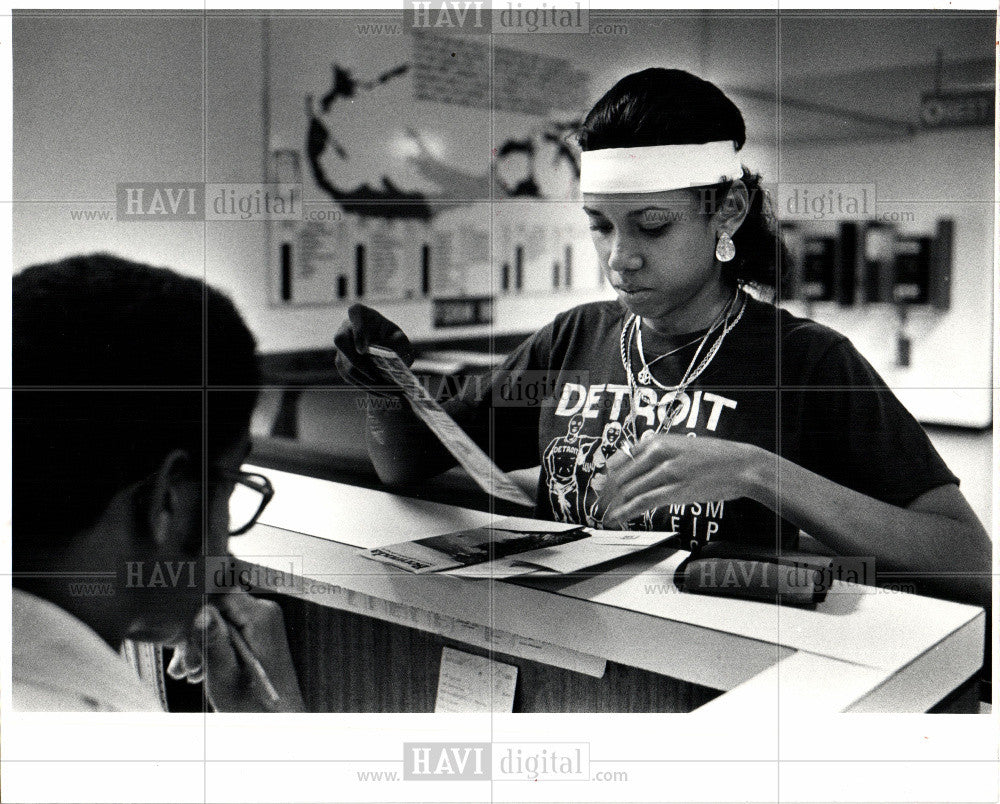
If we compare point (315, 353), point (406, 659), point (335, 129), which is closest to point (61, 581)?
point (406, 659)

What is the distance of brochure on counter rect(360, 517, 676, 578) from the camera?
1306 millimetres

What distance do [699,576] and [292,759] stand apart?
0.71 meters

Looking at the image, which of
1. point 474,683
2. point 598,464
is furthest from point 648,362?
point 474,683

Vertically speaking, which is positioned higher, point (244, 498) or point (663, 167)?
point (663, 167)

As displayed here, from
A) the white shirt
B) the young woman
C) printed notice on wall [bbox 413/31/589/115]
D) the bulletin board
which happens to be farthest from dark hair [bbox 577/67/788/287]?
the white shirt

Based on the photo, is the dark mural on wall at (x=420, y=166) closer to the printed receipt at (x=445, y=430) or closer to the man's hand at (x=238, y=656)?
the printed receipt at (x=445, y=430)

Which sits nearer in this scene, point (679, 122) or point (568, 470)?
point (679, 122)

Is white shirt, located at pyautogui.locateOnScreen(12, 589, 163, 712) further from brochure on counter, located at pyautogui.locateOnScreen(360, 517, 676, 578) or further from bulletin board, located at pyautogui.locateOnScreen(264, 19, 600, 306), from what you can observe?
bulletin board, located at pyautogui.locateOnScreen(264, 19, 600, 306)

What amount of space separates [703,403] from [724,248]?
0.83ft

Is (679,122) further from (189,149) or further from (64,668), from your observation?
(64,668)

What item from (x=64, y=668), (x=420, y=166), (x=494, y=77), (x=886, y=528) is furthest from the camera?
(x=420, y=166)

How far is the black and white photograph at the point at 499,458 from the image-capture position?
131 centimetres

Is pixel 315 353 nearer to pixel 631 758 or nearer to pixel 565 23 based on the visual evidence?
pixel 565 23

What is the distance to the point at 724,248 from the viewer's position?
1.55 m
